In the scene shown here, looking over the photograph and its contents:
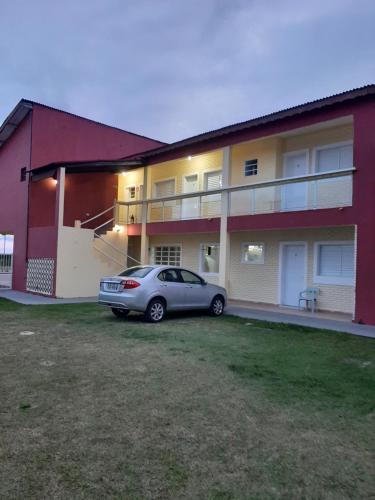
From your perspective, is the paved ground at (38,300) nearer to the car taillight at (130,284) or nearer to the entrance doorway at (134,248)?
the car taillight at (130,284)

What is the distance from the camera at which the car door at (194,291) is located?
1104 cm

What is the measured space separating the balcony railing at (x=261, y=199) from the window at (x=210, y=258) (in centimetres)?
159

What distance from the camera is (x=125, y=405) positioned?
452 cm

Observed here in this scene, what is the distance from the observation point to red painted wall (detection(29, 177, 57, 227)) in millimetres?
17683

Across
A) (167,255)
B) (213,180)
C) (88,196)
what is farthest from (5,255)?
(213,180)

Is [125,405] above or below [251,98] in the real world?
below

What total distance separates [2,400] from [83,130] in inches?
686

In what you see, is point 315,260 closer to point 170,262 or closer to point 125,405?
point 170,262

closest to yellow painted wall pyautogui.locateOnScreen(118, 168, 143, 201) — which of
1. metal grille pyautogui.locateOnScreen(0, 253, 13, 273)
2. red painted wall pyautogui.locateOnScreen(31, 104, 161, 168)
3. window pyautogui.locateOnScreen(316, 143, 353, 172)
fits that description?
red painted wall pyautogui.locateOnScreen(31, 104, 161, 168)

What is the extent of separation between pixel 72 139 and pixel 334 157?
12291mm

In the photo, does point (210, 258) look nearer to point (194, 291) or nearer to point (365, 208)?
point (194, 291)

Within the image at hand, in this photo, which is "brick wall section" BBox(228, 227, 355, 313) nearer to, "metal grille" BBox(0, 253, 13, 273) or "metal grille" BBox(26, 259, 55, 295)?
"metal grille" BBox(26, 259, 55, 295)

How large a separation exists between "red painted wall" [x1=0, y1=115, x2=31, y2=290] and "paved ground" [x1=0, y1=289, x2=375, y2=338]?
2915 millimetres

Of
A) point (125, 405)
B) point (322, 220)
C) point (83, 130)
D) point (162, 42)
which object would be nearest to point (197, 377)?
point (125, 405)
